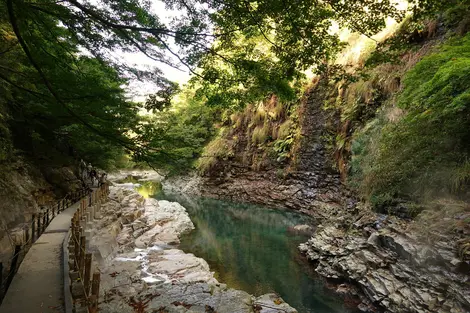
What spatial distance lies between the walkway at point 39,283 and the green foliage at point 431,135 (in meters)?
7.76

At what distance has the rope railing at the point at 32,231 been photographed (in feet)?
16.3

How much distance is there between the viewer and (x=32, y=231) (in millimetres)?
7148

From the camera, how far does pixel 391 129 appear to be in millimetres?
9086

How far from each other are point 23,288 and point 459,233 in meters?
8.27

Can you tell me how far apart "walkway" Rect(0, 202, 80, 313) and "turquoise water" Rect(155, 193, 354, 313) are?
4.41 metres

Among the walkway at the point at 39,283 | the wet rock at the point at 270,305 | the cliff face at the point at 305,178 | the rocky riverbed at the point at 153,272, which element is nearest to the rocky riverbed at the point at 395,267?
the wet rock at the point at 270,305

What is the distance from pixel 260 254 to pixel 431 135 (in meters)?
6.73

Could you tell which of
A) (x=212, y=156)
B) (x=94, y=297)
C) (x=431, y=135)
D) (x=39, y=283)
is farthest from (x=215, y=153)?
(x=94, y=297)

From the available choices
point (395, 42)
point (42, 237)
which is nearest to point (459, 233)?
point (395, 42)

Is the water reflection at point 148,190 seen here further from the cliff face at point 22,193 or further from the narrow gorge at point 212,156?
the cliff face at point 22,193

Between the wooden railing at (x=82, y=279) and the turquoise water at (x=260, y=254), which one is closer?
the wooden railing at (x=82, y=279)

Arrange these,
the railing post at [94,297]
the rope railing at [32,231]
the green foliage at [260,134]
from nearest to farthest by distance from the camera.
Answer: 1. the railing post at [94,297]
2. the rope railing at [32,231]
3. the green foliage at [260,134]

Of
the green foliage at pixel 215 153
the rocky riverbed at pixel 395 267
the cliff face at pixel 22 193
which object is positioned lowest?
the rocky riverbed at pixel 395 267

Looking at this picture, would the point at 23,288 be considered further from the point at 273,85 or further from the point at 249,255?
the point at 249,255
